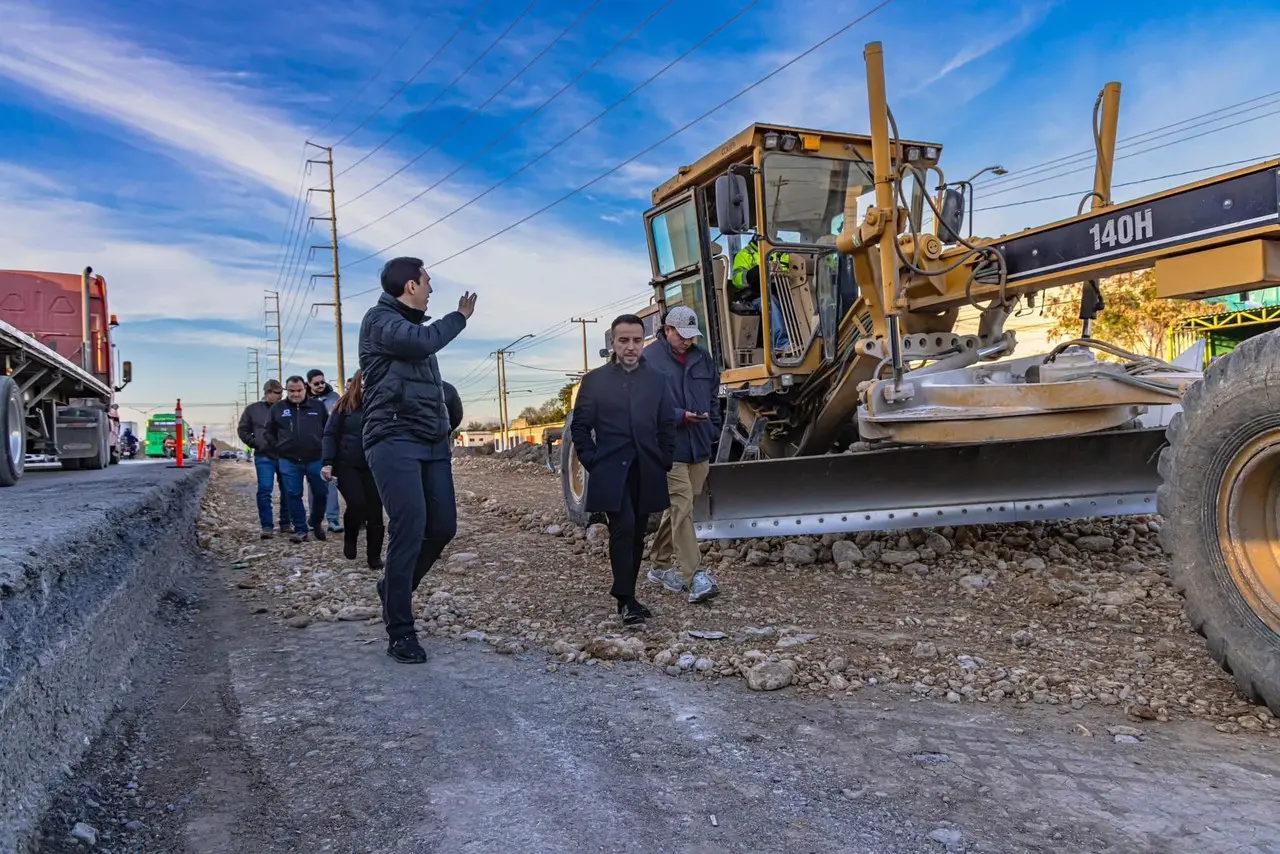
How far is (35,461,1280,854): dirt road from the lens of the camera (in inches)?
92.8

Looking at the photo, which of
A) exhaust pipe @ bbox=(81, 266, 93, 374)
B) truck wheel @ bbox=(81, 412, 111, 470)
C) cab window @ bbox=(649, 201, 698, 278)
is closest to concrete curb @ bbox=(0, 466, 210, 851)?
cab window @ bbox=(649, 201, 698, 278)

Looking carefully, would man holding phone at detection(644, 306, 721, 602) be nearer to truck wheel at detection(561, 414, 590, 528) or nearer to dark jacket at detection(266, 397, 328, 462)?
truck wheel at detection(561, 414, 590, 528)

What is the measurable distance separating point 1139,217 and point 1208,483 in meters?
1.24

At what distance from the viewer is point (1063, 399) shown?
454 cm

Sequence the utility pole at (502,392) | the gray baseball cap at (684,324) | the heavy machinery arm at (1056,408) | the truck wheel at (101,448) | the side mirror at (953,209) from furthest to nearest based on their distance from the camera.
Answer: the utility pole at (502,392) → the truck wheel at (101,448) → the side mirror at (953,209) → the gray baseball cap at (684,324) → the heavy machinery arm at (1056,408)

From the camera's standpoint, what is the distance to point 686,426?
5.28 metres

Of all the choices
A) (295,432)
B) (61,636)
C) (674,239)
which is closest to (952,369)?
(674,239)

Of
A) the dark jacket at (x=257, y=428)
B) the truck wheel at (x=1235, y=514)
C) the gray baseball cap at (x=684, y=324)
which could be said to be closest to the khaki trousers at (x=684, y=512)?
the gray baseball cap at (x=684, y=324)

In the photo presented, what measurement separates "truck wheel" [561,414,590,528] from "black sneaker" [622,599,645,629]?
9.47ft

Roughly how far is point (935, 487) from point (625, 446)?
205 cm

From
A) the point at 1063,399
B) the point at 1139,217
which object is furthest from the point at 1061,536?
the point at 1139,217

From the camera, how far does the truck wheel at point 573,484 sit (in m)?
7.62

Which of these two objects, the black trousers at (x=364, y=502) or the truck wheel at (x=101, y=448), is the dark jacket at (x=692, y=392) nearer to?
the black trousers at (x=364, y=502)

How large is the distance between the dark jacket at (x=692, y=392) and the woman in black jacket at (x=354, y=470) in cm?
233
